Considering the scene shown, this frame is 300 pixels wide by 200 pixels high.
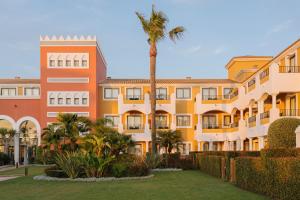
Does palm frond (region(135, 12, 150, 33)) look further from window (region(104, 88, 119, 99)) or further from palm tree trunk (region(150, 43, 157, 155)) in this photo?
window (region(104, 88, 119, 99))

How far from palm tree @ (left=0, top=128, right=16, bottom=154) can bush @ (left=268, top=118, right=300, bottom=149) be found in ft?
104

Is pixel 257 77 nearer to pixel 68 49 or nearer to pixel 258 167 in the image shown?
pixel 258 167

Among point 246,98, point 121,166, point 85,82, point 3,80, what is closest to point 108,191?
point 121,166

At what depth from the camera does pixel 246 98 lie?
36.0 m

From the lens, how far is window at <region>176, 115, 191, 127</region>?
46.7 m

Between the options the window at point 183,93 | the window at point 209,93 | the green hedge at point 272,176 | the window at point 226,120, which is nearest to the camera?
the green hedge at point 272,176

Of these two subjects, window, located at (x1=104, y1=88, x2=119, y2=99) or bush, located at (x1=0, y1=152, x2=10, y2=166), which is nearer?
bush, located at (x1=0, y1=152, x2=10, y2=166)

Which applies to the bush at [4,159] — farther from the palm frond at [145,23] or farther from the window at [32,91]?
the palm frond at [145,23]

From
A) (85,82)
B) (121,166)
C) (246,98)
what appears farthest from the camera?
(85,82)

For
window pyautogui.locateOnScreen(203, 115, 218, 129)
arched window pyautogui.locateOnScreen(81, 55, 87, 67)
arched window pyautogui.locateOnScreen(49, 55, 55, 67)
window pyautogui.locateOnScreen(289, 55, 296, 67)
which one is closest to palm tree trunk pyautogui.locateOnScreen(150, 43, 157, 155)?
window pyautogui.locateOnScreen(289, 55, 296, 67)

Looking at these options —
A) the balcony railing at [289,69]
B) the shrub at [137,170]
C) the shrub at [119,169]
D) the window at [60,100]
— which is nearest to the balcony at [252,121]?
the balcony railing at [289,69]

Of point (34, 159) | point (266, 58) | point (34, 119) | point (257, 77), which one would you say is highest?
point (266, 58)

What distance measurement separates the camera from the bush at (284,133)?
2244cm

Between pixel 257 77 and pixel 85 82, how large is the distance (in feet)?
68.1
